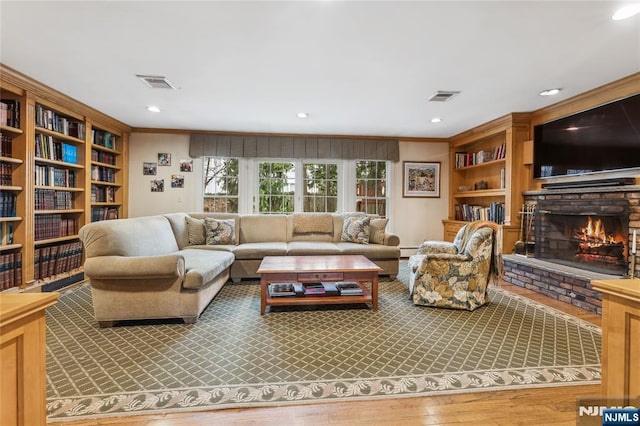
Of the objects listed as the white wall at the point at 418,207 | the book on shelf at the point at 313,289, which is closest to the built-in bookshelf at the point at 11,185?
the book on shelf at the point at 313,289

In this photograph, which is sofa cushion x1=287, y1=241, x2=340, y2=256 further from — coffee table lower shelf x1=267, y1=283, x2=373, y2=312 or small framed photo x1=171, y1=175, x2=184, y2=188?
small framed photo x1=171, y1=175, x2=184, y2=188

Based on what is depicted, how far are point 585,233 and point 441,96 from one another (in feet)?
7.43

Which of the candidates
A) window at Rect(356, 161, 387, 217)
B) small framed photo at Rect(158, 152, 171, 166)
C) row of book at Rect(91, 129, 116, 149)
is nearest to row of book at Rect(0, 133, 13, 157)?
row of book at Rect(91, 129, 116, 149)

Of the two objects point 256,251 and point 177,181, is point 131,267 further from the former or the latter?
point 177,181

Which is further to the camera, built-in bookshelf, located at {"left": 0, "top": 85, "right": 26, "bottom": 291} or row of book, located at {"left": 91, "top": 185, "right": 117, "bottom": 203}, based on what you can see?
row of book, located at {"left": 91, "top": 185, "right": 117, "bottom": 203}

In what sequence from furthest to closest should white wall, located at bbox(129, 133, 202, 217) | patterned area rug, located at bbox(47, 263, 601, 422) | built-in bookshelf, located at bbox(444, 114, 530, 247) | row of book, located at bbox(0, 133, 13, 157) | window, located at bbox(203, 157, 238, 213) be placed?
window, located at bbox(203, 157, 238, 213) < white wall, located at bbox(129, 133, 202, 217) < built-in bookshelf, located at bbox(444, 114, 530, 247) < row of book, located at bbox(0, 133, 13, 157) < patterned area rug, located at bbox(47, 263, 601, 422)

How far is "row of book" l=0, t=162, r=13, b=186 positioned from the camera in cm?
322

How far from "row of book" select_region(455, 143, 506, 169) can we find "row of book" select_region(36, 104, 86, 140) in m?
6.04

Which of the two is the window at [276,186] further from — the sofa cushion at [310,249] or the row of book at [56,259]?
the row of book at [56,259]

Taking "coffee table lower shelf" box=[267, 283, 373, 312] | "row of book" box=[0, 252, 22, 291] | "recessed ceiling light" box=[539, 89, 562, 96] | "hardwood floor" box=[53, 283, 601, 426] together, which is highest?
"recessed ceiling light" box=[539, 89, 562, 96]

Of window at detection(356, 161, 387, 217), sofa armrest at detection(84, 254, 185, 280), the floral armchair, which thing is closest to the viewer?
sofa armrest at detection(84, 254, 185, 280)

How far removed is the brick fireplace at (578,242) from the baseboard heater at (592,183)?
Result: 51mm

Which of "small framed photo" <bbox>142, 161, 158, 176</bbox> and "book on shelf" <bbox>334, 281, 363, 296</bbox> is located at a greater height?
"small framed photo" <bbox>142, 161, 158, 176</bbox>

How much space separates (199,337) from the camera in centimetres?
243
